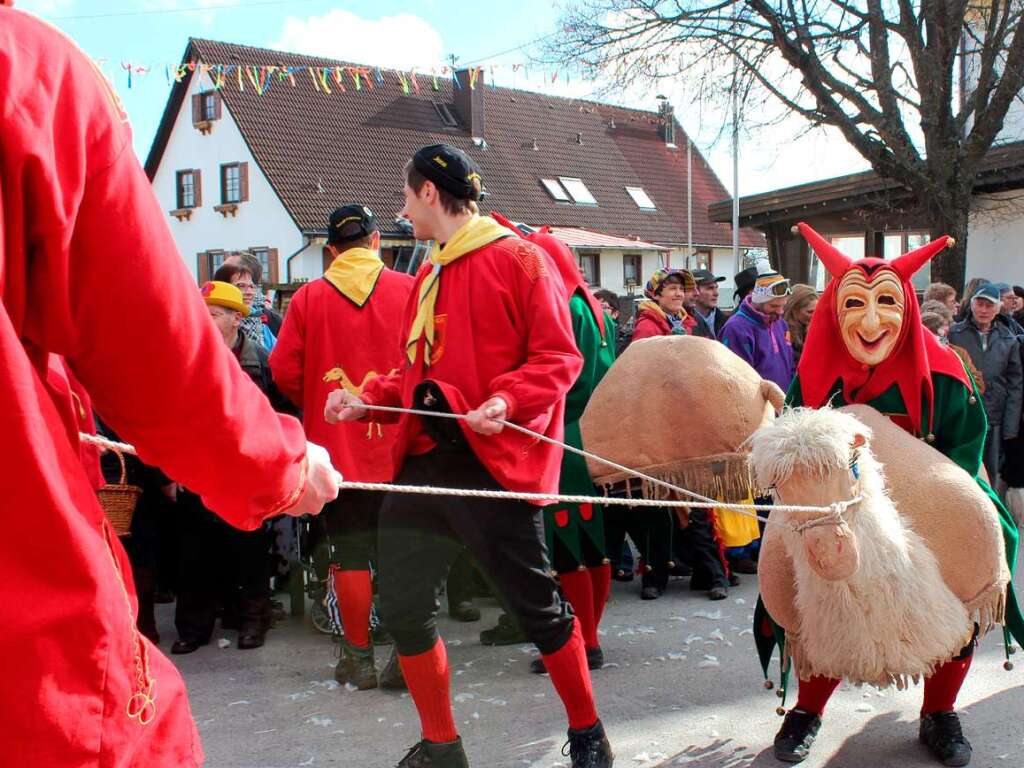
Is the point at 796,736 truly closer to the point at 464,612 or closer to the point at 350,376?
Answer: the point at 350,376

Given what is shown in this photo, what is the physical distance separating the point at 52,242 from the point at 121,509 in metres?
3.37

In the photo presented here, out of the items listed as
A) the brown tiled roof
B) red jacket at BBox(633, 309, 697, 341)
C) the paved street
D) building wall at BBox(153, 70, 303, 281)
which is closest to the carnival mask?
the paved street

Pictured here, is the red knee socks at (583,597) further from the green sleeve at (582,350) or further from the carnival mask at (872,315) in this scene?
the carnival mask at (872,315)

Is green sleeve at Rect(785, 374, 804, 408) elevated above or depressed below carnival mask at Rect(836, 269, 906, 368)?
below

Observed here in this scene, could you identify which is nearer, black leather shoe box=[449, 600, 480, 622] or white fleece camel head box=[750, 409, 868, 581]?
white fleece camel head box=[750, 409, 868, 581]

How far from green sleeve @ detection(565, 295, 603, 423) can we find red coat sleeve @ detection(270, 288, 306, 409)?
125 cm

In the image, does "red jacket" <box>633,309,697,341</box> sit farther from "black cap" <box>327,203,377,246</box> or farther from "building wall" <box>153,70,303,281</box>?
"building wall" <box>153,70,303,281</box>

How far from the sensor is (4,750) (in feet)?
4.40

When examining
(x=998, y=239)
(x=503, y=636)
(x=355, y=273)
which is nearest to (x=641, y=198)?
(x=998, y=239)

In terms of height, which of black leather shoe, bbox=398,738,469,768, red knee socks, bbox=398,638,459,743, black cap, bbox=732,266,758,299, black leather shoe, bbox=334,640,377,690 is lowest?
black leather shoe, bbox=334,640,377,690

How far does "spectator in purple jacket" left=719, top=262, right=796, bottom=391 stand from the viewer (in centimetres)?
734

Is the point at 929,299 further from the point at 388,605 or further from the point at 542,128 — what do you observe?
the point at 542,128

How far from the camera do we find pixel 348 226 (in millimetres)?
5145

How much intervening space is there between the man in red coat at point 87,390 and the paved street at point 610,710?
8.57ft
